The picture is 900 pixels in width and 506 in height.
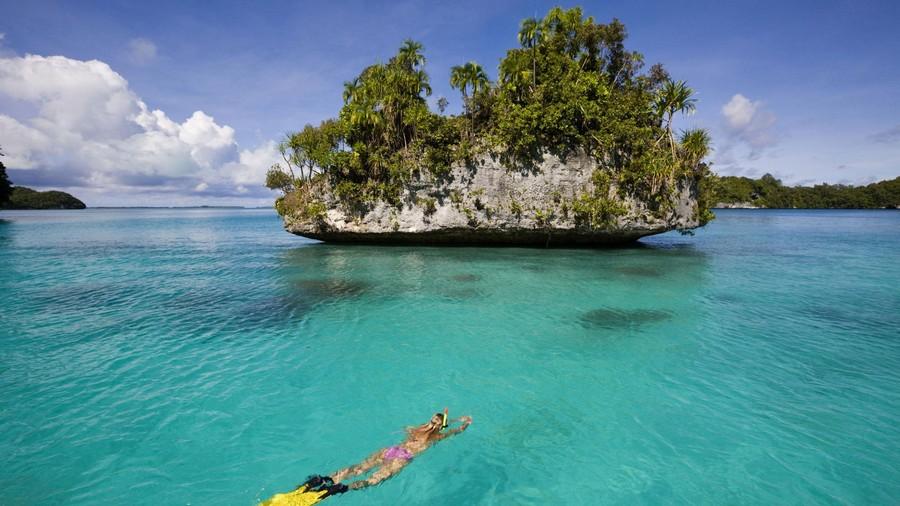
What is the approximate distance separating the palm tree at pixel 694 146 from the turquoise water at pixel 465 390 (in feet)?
38.8

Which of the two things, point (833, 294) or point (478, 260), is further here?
point (478, 260)

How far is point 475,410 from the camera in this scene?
715 cm

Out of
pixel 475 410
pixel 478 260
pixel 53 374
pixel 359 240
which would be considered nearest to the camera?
pixel 475 410

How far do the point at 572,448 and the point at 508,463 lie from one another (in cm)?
112

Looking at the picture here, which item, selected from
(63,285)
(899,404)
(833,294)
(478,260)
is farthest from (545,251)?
(63,285)

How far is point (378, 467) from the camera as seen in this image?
18.6 feet

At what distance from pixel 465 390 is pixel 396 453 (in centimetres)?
240

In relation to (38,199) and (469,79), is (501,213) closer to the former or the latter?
(469,79)

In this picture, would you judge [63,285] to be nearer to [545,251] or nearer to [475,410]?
[475,410]

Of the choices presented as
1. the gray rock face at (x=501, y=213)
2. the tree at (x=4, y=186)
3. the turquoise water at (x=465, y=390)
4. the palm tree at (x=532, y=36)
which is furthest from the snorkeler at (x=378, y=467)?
the tree at (x=4, y=186)

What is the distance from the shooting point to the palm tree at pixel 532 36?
26781 millimetres

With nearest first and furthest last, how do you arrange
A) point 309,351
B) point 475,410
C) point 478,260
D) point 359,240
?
point 475,410 → point 309,351 → point 478,260 → point 359,240

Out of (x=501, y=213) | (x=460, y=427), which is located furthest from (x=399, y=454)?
(x=501, y=213)

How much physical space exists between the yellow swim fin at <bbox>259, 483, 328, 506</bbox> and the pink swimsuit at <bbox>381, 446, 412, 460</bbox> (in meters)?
1.00
